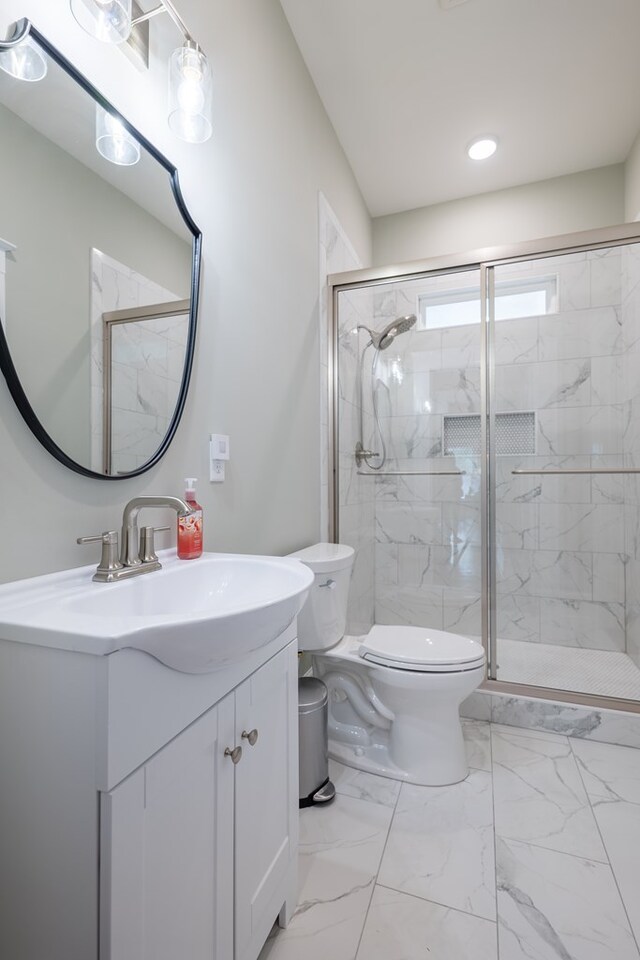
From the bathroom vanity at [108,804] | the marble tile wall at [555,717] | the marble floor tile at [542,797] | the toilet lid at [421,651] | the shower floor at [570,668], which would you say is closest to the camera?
the bathroom vanity at [108,804]

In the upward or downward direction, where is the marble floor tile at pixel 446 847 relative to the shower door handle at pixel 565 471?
downward

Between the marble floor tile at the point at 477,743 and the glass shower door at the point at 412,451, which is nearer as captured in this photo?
the marble floor tile at the point at 477,743

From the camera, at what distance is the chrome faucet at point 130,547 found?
87 cm

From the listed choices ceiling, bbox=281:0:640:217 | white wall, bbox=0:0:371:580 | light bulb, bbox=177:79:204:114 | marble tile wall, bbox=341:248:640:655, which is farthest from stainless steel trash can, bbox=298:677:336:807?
ceiling, bbox=281:0:640:217

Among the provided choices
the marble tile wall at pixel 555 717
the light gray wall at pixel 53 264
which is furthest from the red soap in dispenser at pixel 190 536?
the marble tile wall at pixel 555 717

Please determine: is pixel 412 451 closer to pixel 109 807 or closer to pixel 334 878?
pixel 334 878

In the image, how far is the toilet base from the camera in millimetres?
1564

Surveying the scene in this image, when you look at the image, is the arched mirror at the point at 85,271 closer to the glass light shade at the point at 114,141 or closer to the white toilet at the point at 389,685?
the glass light shade at the point at 114,141

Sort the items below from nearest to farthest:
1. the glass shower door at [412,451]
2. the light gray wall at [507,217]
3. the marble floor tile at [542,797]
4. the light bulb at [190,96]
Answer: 1. the light bulb at [190,96]
2. the marble floor tile at [542,797]
3. the glass shower door at [412,451]
4. the light gray wall at [507,217]

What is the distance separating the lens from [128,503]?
950mm

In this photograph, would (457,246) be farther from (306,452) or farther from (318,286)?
(306,452)

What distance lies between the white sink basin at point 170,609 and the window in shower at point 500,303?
1.88m

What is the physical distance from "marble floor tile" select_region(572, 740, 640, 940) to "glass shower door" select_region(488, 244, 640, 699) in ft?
1.56

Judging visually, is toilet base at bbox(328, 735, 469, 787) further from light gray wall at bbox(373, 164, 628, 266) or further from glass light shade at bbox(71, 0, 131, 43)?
light gray wall at bbox(373, 164, 628, 266)
